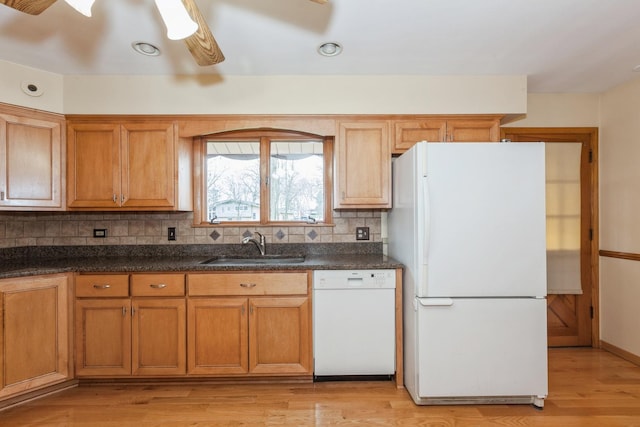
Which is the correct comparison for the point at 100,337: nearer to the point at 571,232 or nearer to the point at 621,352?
the point at 571,232

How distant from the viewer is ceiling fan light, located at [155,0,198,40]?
1.26 metres

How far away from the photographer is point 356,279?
7.50 ft

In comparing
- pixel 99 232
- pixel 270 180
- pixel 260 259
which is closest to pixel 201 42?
pixel 270 180

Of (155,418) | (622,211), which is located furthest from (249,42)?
(622,211)

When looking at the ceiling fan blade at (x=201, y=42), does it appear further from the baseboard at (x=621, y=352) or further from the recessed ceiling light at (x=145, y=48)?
the baseboard at (x=621, y=352)

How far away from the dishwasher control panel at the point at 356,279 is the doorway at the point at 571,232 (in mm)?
1745

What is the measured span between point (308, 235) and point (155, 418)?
1664mm

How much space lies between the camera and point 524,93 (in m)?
2.54

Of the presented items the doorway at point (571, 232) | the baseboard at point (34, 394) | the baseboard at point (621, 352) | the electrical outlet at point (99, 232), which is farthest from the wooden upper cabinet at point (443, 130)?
the baseboard at point (34, 394)

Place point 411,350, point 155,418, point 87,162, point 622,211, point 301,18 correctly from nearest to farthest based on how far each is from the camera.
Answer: point 301,18
point 155,418
point 411,350
point 87,162
point 622,211

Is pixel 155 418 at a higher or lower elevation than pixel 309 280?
lower

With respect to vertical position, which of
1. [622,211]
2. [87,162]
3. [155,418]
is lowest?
[155,418]

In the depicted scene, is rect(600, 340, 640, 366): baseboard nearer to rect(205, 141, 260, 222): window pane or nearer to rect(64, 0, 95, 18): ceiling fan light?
rect(205, 141, 260, 222): window pane

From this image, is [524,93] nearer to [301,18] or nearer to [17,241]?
[301,18]
